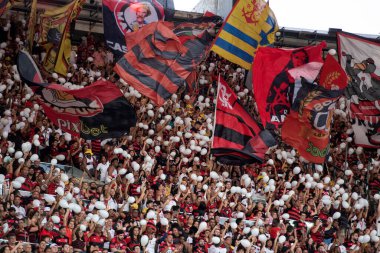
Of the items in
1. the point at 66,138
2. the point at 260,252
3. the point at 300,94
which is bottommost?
the point at 260,252

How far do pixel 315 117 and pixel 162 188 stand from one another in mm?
4185

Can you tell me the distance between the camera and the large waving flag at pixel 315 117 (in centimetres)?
2389

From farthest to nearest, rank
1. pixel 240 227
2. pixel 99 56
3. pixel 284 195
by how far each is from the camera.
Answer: pixel 99 56 < pixel 284 195 < pixel 240 227

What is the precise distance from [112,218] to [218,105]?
373cm

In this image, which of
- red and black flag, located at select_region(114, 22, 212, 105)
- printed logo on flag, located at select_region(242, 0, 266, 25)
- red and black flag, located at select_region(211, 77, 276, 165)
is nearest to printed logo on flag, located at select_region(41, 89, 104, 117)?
red and black flag, located at select_region(114, 22, 212, 105)

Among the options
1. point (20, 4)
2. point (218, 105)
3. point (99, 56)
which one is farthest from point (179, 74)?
point (20, 4)

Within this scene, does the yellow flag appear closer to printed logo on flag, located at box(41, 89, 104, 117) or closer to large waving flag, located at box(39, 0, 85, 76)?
large waving flag, located at box(39, 0, 85, 76)

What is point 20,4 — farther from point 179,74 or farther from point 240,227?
point 240,227

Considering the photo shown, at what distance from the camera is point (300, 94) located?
2420cm

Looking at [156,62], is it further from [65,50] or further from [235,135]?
[65,50]

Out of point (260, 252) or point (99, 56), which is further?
point (99, 56)

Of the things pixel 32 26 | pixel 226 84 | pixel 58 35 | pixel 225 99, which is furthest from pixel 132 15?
pixel 225 99

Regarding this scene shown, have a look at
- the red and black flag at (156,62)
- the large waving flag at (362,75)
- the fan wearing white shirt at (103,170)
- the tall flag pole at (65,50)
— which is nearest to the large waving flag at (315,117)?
the large waving flag at (362,75)

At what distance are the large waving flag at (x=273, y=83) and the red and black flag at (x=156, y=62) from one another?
1718 millimetres
